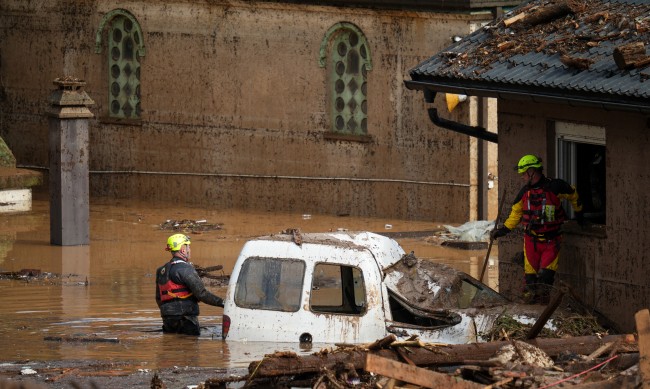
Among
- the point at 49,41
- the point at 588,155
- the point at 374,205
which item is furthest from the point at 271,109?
the point at 588,155

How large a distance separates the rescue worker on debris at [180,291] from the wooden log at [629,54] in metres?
4.61

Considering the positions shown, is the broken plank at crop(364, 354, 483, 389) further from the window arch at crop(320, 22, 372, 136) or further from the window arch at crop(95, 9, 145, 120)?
the window arch at crop(95, 9, 145, 120)

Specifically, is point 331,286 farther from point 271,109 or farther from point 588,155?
point 271,109

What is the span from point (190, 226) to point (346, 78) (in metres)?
3.83

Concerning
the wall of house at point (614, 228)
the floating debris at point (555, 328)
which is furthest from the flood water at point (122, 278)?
the wall of house at point (614, 228)

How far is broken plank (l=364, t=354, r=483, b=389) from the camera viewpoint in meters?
11.6

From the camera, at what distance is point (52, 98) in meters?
24.5

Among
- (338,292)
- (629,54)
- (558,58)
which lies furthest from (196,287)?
(629,54)

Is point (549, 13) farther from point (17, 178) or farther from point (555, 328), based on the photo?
point (17, 178)

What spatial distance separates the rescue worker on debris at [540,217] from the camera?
635 inches

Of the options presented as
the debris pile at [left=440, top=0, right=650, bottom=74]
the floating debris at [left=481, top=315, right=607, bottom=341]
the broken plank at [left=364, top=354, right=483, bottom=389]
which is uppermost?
the debris pile at [left=440, top=0, right=650, bottom=74]

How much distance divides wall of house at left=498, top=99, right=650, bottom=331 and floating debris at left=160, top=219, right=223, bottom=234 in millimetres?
10228

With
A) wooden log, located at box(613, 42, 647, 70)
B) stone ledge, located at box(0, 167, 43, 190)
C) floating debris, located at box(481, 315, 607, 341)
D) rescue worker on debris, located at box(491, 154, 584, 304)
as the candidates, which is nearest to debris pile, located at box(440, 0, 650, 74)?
wooden log, located at box(613, 42, 647, 70)

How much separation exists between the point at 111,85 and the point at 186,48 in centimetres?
188
